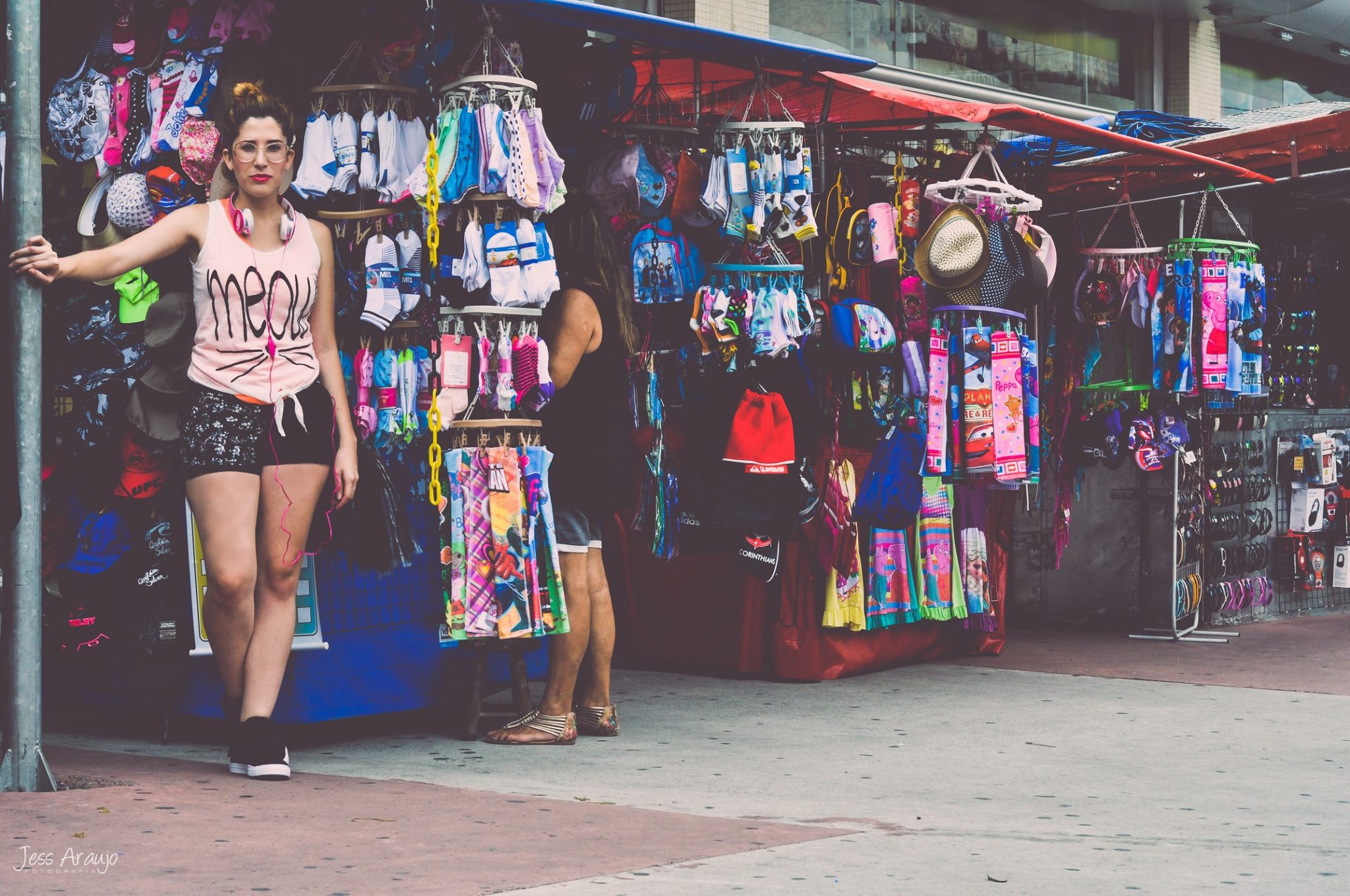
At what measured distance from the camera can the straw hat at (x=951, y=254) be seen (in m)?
8.05

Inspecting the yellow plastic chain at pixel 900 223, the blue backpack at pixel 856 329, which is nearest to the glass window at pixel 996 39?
the yellow plastic chain at pixel 900 223

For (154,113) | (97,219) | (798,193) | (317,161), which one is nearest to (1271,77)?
(798,193)

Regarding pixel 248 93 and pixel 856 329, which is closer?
pixel 248 93

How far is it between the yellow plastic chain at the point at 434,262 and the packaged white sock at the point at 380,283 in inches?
5.8

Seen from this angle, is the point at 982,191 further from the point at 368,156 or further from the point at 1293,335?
the point at 1293,335

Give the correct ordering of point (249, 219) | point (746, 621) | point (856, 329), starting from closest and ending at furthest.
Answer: point (249, 219)
point (856, 329)
point (746, 621)

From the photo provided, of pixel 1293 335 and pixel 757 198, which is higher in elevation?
pixel 757 198

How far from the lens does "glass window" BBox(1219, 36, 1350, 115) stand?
1634 centimetres

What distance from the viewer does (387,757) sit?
6426mm

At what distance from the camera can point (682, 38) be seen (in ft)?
21.9

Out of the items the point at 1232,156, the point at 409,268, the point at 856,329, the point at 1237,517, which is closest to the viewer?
the point at 409,268

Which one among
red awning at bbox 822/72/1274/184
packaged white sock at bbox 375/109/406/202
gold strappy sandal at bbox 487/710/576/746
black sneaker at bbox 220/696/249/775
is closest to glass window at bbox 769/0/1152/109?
red awning at bbox 822/72/1274/184
